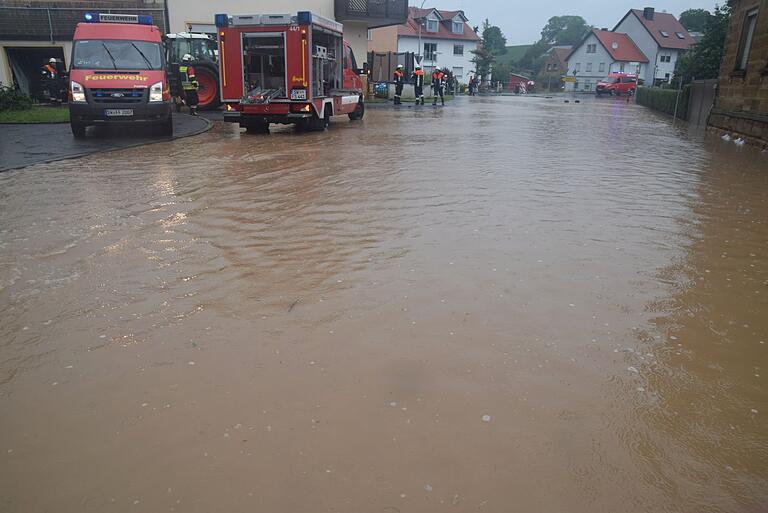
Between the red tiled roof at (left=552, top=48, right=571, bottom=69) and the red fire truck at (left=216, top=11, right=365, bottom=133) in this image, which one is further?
the red tiled roof at (left=552, top=48, right=571, bottom=69)

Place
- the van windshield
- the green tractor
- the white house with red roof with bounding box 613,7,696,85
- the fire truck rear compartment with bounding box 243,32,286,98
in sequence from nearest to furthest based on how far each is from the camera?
the van windshield → the fire truck rear compartment with bounding box 243,32,286,98 → the green tractor → the white house with red roof with bounding box 613,7,696,85

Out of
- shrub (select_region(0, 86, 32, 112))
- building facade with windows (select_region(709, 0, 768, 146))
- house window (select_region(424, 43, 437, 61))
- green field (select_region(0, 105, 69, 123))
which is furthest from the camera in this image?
house window (select_region(424, 43, 437, 61))

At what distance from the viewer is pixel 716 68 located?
1101 inches

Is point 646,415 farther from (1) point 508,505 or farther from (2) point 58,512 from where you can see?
(2) point 58,512

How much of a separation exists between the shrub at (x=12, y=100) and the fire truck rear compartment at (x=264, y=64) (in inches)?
384

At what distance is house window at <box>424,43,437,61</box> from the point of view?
6756cm

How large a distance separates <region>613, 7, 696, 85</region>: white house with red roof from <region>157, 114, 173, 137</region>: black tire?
67800 millimetres

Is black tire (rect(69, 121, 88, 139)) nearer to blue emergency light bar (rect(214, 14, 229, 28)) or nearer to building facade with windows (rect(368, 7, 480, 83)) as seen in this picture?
blue emergency light bar (rect(214, 14, 229, 28))

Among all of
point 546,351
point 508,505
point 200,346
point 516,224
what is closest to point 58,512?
point 200,346

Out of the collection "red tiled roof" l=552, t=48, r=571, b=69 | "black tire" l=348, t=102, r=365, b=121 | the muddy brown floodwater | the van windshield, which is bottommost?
the muddy brown floodwater

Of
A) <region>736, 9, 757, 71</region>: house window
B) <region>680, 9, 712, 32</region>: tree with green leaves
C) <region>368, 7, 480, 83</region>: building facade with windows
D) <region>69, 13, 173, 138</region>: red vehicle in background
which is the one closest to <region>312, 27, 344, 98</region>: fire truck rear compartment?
<region>69, 13, 173, 138</region>: red vehicle in background

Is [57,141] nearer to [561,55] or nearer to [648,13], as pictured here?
[648,13]

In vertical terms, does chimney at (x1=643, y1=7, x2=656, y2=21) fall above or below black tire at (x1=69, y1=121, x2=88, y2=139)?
above

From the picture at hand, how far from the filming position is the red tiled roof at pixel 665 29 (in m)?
71.6
